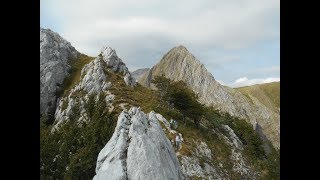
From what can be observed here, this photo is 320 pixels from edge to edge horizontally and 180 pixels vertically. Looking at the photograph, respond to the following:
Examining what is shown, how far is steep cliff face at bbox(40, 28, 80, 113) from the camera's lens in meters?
92.3

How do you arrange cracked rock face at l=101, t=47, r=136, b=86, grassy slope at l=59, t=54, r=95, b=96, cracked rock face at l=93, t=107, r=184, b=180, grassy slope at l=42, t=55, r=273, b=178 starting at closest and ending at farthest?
cracked rock face at l=93, t=107, r=184, b=180, grassy slope at l=42, t=55, r=273, b=178, grassy slope at l=59, t=54, r=95, b=96, cracked rock face at l=101, t=47, r=136, b=86

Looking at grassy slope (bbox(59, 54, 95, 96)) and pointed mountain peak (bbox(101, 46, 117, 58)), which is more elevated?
pointed mountain peak (bbox(101, 46, 117, 58))

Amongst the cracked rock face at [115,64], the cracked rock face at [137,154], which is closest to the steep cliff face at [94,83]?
the cracked rock face at [115,64]

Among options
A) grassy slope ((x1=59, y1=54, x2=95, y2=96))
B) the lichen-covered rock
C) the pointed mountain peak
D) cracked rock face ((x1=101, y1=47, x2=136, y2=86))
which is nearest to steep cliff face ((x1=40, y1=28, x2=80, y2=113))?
grassy slope ((x1=59, y1=54, x2=95, y2=96))

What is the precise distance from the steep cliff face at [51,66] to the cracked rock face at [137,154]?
1806 inches

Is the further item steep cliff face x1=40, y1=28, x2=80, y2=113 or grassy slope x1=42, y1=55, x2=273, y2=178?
steep cliff face x1=40, y1=28, x2=80, y2=113

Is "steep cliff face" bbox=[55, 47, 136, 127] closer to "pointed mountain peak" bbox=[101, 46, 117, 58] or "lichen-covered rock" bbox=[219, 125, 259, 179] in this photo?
"pointed mountain peak" bbox=[101, 46, 117, 58]

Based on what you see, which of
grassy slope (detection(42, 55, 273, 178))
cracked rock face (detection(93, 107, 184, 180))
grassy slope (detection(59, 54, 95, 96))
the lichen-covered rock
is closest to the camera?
cracked rock face (detection(93, 107, 184, 180))

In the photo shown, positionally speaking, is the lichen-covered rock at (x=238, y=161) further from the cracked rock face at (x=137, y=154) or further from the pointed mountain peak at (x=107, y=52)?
the pointed mountain peak at (x=107, y=52)

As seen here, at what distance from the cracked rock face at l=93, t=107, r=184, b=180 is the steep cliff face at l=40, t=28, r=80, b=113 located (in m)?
45.9
